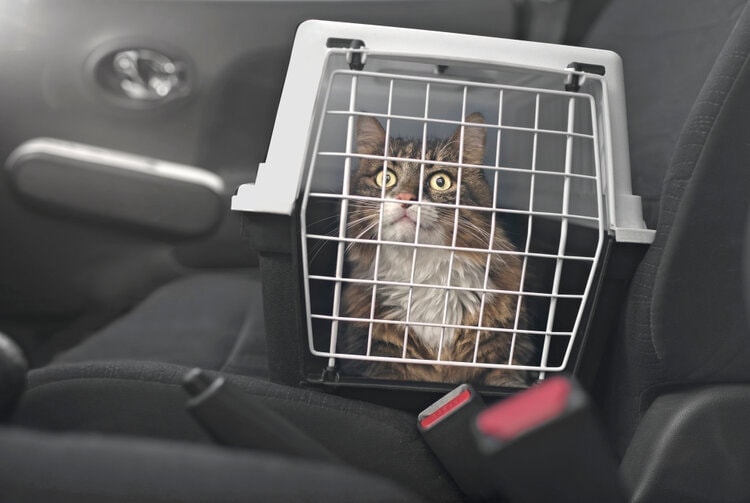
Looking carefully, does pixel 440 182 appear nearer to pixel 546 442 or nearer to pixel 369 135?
pixel 369 135

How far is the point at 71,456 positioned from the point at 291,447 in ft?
0.58

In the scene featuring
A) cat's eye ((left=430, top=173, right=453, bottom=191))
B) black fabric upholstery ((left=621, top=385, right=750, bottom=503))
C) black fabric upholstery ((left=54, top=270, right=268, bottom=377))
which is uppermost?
cat's eye ((left=430, top=173, right=453, bottom=191))

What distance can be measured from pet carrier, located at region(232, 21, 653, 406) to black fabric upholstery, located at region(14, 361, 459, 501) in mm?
51

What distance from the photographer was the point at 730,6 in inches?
29.5

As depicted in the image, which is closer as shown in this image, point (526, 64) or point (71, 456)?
point (71, 456)

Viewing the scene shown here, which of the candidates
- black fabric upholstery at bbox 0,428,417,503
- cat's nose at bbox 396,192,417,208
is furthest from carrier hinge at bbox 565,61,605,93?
black fabric upholstery at bbox 0,428,417,503

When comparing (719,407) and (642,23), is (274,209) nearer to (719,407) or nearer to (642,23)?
(719,407)

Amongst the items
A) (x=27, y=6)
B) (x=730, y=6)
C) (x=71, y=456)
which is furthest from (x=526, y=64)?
(x=27, y=6)

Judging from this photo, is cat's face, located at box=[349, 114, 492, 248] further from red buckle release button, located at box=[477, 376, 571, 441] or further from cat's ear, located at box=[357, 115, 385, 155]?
red buckle release button, located at box=[477, 376, 571, 441]

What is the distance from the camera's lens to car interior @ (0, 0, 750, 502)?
0.49 meters

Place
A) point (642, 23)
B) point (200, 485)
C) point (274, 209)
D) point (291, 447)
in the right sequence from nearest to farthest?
point (200, 485) < point (291, 447) < point (274, 209) < point (642, 23)

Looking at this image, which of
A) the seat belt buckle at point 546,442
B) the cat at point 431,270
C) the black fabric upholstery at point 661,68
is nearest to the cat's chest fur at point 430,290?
the cat at point 431,270

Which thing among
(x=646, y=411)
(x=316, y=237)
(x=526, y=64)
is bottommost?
(x=646, y=411)

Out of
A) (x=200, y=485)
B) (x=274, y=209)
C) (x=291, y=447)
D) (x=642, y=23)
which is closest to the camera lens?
(x=200, y=485)
